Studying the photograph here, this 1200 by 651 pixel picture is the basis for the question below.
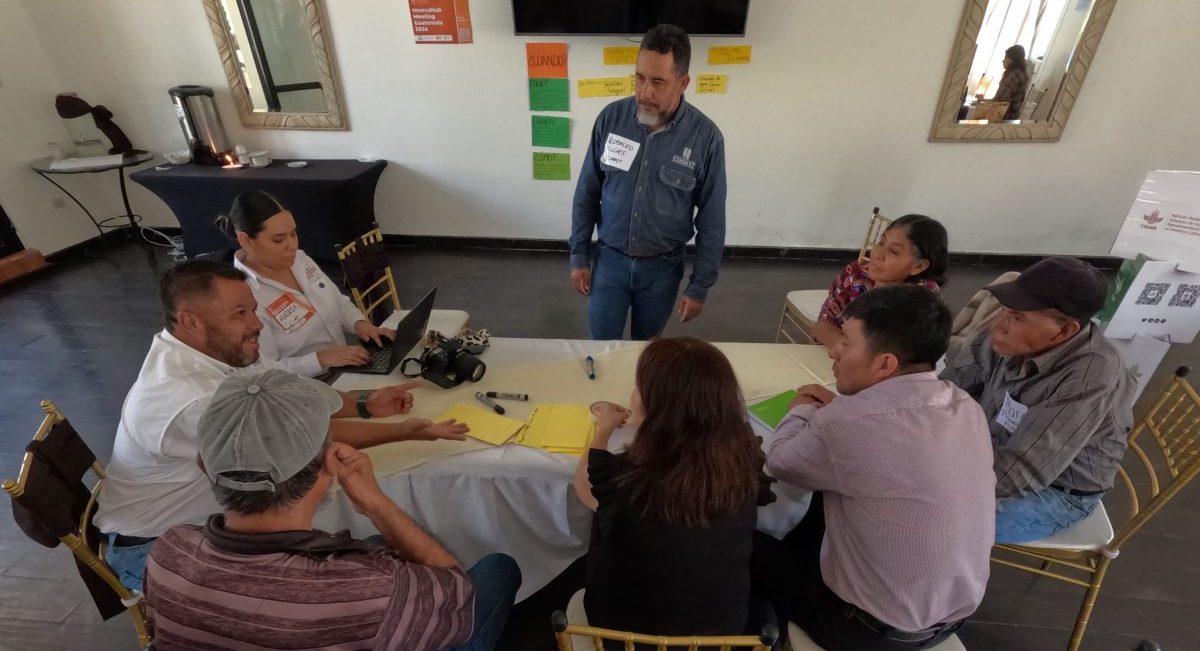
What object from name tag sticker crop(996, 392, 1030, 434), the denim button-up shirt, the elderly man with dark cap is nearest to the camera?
the elderly man with dark cap

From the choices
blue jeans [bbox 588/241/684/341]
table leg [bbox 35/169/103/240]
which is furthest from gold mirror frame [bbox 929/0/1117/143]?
table leg [bbox 35/169/103/240]

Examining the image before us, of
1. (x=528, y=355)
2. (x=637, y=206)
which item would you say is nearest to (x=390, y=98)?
(x=637, y=206)

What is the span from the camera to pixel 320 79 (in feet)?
12.9

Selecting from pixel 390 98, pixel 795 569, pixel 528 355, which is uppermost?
pixel 390 98

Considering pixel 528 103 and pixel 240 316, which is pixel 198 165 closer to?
pixel 528 103

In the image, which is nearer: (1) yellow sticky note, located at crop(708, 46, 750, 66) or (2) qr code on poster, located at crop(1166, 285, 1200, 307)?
(2) qr code on poster, located at crop(1166, 285, 1200, 307)

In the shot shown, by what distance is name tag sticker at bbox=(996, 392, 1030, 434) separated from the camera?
1.39m

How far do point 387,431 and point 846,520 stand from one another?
1142 mm

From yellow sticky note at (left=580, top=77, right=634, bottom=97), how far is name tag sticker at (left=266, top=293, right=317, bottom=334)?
2.61 m

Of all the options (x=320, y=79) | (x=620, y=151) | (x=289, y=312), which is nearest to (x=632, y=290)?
(x=620, y=151)

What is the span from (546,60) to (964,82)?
9.15 ft

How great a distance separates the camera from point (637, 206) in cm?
207

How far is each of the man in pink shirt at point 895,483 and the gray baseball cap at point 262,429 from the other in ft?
3.20

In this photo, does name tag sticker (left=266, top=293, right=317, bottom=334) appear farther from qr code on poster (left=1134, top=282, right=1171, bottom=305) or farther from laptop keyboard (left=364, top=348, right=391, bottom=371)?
qr code on poster (left=1134, top=282, right=1171, bottom=305)
